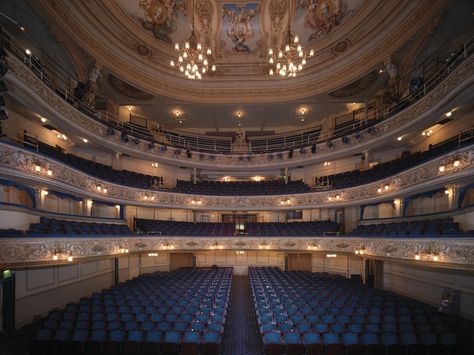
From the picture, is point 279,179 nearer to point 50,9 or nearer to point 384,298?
point 384,298

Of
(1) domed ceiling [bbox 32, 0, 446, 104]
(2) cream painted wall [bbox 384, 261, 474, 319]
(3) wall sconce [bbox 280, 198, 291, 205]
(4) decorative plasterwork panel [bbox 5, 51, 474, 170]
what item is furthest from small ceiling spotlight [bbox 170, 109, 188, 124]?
(2) cream painted wall [bbox 384, 261, 474, 319]

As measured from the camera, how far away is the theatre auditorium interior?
8797 mm

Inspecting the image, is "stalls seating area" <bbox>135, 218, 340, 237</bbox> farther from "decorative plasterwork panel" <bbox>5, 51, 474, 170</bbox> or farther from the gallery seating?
"decorative plasterwork panel" <bbox>5, 51, 474, 170</bbox>

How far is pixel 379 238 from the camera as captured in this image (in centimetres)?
1306

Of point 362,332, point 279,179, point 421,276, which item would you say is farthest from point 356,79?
point 362,332

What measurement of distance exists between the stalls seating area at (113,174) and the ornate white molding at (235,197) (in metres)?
0.62

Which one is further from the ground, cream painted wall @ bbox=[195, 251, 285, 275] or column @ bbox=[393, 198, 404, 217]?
column @ bbox=[393, 198, 404, 217]

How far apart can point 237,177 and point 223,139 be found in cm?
371

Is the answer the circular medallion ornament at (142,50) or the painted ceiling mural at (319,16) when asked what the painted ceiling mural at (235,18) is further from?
the circular medallion ornament at (142,50)

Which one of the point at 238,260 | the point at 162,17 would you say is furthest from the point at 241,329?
the point at 162,17

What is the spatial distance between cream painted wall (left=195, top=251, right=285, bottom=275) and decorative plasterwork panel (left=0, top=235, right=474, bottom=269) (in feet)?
11.2

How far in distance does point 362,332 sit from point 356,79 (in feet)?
49.7

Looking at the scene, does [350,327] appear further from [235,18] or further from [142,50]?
[142,50]

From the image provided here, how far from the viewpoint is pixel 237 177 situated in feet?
83.4
